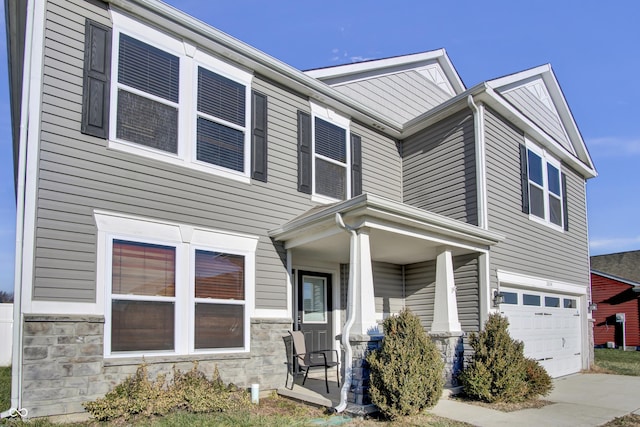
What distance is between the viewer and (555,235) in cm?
1165

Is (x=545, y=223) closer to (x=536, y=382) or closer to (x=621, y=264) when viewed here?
(x=536, y=382)

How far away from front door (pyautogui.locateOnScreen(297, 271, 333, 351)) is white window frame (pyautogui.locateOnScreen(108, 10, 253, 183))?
2.43 meters

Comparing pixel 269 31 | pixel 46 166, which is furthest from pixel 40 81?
pixel 269 31

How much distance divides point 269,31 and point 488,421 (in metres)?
12.3

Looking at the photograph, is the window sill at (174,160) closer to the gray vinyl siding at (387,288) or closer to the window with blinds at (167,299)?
the window with blinds at (167,299)

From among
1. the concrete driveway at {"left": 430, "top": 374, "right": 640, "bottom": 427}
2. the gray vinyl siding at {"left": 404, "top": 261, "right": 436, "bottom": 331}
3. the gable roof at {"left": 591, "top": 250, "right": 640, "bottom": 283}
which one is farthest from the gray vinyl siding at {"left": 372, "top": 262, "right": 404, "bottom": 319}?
the gable roof at {"left": 591, "top": 250, "right": 640, "bottom": 283}

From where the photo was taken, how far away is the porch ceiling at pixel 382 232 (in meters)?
6.80

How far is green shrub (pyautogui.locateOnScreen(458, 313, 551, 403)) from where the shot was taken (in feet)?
24.5

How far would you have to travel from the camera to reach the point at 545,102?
498 inches

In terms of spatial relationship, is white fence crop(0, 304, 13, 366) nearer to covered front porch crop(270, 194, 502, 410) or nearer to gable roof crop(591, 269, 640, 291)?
covered front porch crop(270, 194, 502, 410)

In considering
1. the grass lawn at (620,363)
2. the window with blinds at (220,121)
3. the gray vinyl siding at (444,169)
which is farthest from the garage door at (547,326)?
the window with blinds at (220,121)

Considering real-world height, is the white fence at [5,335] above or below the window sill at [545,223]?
below

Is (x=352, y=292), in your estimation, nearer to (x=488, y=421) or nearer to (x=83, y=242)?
(x=488, y=421)

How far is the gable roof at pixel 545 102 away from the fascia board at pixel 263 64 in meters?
2.60
